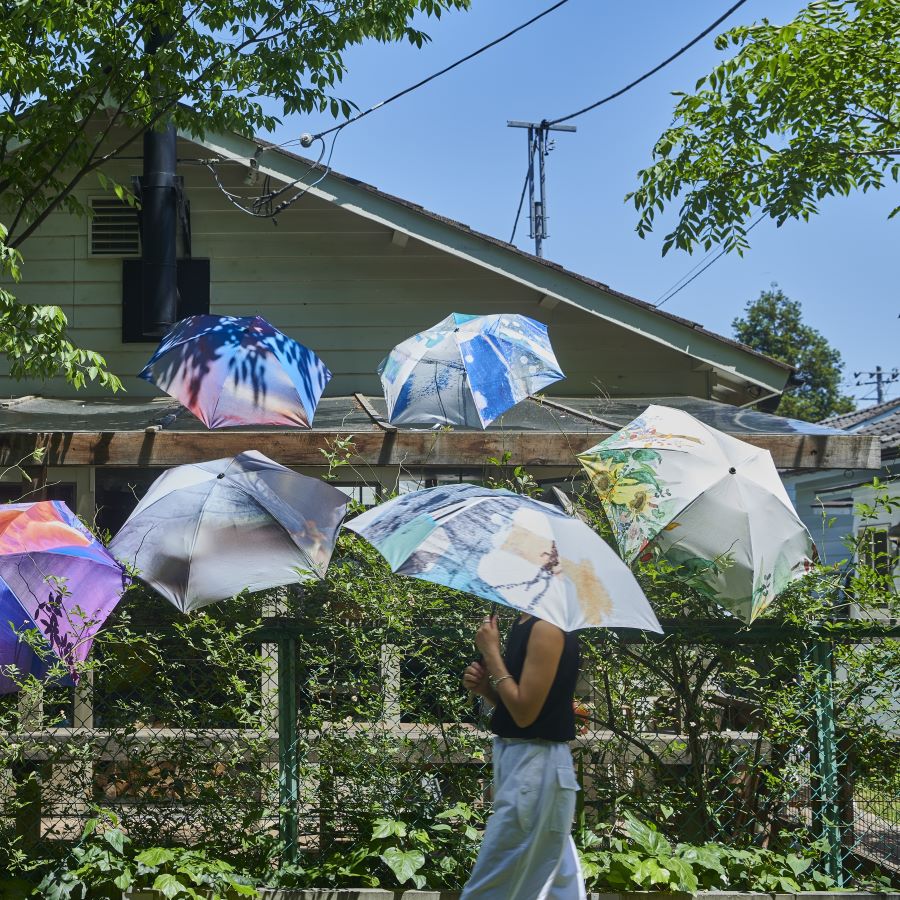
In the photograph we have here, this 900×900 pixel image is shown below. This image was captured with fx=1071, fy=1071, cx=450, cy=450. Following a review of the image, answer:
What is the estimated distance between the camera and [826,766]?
16.6ft

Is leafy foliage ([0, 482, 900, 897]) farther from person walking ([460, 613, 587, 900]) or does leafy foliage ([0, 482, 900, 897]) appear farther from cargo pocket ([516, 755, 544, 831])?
cargo pocket ([516, 755, 544, 831])

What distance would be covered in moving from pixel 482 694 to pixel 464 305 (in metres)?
6.36

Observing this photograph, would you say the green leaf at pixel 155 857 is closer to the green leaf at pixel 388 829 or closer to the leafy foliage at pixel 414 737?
the leafy foliage at pixel 414 737

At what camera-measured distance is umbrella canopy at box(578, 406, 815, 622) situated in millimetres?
5035

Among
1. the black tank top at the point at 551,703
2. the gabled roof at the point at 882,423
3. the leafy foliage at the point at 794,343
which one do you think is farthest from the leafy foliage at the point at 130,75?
the leafy foliage at the point at 794,343

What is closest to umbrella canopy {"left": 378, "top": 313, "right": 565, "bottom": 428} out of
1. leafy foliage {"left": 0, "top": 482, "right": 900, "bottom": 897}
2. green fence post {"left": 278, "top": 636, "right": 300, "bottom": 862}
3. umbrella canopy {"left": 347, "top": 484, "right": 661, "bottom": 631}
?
leafy foliage {"left": 0, "top": 482, "right": 900, "bottom": 897}

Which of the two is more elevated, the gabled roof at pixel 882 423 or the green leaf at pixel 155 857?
the gabled roof at pixel 882 423

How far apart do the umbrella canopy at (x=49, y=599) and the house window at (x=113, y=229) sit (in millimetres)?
5760

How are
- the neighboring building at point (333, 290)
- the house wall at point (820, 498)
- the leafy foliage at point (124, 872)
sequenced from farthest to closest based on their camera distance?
the house wall at point (820, 498) → the neighboring building at point (333, 290) → the leafy foliage at point (124, 872)

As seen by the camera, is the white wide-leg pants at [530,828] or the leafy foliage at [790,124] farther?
the leafy foliage at [790,124]

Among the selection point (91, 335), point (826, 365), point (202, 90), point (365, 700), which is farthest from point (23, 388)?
point (826, 365)

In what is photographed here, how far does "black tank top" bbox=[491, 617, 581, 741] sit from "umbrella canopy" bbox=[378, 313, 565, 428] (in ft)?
11.0

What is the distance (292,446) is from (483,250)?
333cm

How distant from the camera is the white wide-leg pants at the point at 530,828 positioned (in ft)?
12.8
